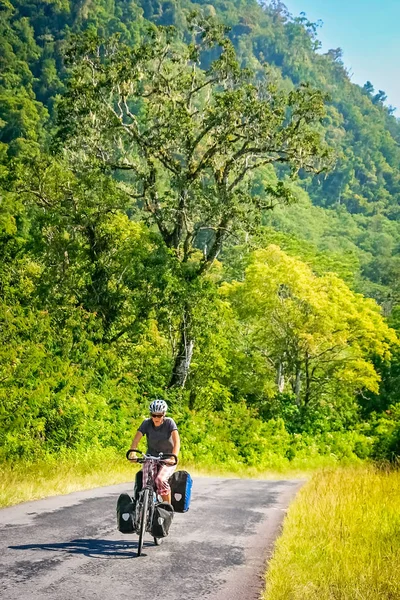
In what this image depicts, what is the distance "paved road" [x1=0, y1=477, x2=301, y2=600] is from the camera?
5.50 metres

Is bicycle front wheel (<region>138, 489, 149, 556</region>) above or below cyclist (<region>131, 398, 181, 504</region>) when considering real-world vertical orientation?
below

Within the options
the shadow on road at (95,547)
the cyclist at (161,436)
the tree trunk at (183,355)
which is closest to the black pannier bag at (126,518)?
the shadow on road at (95,547)

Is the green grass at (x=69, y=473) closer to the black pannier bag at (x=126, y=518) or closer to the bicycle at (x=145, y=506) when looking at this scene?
the black pannier bag at (x=126, y=518)

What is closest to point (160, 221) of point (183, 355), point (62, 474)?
point (183, 355)

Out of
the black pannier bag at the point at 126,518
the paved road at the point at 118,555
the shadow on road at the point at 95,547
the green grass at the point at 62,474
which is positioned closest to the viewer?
the paved road at the point at 118,555

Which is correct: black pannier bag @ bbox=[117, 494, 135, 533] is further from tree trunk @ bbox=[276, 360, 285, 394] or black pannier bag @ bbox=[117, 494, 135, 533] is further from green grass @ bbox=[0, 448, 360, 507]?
tree trunk @ bbox=[276, 360, 285, 394]

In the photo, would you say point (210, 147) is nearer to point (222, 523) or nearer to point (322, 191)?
point (222, 523)

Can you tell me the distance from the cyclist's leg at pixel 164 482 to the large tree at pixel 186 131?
16410 mm

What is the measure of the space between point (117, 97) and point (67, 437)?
14288 mm

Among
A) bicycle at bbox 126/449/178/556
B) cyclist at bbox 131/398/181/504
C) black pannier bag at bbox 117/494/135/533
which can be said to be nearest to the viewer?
bicycle at bbox 126/449/178/556

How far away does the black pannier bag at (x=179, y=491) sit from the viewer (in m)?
8.05

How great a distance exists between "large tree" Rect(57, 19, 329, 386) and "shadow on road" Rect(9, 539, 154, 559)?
16930mm

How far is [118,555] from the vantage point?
22.1 feet

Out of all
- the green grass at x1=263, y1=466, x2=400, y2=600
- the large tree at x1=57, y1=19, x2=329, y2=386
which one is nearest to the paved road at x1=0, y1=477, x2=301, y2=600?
the green grass at x1=263, y1=466, x2=400, y2=600
